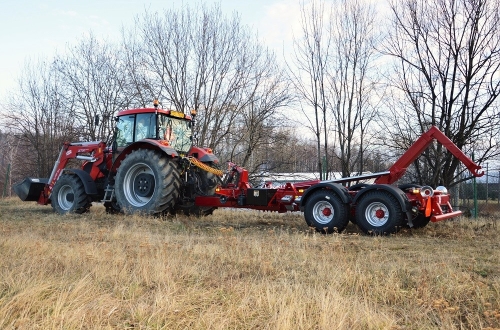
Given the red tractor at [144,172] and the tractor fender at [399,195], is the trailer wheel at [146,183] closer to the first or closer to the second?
the red tractor at [144,172]

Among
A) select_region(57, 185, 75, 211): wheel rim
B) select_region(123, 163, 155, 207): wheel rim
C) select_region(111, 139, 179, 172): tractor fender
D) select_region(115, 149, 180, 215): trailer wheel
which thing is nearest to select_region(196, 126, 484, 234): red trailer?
select_region(115, 149, 180, 215): trailer wheel

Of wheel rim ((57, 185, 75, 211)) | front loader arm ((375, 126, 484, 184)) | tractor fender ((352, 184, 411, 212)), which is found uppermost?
front loader arm ((375, 126, 484, 184))

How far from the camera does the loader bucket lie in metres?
12.0

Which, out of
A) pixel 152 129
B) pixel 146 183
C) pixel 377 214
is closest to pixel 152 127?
pixel 152 129

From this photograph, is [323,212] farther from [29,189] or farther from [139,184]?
[29,189]

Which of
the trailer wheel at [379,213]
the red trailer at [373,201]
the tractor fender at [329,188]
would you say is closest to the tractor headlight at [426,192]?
the red trailer at [373,201]

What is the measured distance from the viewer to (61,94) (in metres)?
22.2

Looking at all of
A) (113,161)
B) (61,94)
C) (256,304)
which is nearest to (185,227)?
(113,161)

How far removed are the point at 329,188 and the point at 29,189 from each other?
27.1ft

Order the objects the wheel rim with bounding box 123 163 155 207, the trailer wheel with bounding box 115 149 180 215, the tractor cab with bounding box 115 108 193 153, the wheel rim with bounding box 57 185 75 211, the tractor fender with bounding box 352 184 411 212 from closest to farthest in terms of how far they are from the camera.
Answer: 1. the tractor fender with bounding box 352 184 411 212
2. the trailer wheel with bounding box 115 149 180 215
3. the wheel rim with bounding box 123 163 155 207
4. the tractor cab with bounding box 115 108 193 153
5. the wheel rim with bounding box 57 185 75 211

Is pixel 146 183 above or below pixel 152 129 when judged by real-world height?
below

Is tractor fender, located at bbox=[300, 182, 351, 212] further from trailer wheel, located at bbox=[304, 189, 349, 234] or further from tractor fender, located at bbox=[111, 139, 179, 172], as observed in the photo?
tractor fender, located at bbox=[111, 139, 179, 172]

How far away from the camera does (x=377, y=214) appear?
24.1ft

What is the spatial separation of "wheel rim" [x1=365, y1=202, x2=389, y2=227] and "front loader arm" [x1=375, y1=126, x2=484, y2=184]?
0.94m
